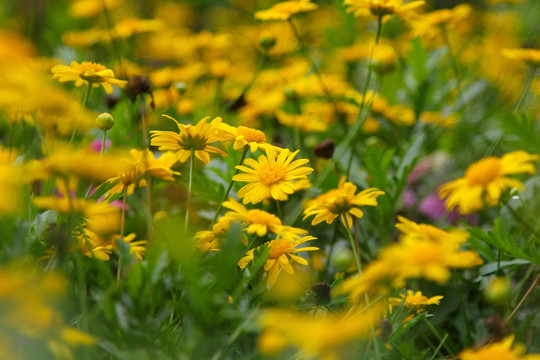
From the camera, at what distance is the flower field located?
0.51 meters

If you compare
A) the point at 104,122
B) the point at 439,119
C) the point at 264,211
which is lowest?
the point at 439,119

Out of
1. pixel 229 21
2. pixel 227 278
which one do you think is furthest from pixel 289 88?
pixel 229 21

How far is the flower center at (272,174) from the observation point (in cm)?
74

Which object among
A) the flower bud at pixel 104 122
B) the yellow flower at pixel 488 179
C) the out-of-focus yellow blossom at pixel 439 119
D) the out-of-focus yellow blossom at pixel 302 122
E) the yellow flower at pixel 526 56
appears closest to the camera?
the yellow flower at pixel 488 179

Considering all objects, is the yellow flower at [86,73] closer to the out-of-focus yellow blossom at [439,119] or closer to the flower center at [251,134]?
the flower center at [251,134]

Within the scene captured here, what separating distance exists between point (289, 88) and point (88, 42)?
60cm

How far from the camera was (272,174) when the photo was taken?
743 millimetres

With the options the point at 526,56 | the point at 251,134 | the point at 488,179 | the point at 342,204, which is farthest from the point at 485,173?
the point at 526,56

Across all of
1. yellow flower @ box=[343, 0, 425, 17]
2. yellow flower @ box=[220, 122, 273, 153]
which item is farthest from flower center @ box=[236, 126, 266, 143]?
yellow flower @ box=[343, 0, 425, 17]

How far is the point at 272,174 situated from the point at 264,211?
7 cm

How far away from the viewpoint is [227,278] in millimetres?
537

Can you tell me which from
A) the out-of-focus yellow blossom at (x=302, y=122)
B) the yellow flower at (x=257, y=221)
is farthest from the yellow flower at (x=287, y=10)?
the yellow flower at (x=257, y=221)

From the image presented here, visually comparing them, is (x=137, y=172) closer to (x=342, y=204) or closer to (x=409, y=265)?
(x=342, y=204)

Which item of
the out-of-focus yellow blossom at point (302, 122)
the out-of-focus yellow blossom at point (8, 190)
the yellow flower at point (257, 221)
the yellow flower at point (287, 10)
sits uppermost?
the out-of-focus yellow blossom at point (8, 190)
